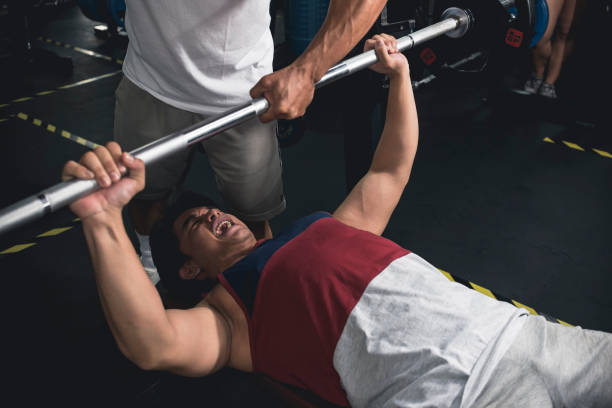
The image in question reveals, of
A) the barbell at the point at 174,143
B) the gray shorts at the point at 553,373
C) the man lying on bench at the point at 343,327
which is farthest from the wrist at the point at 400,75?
the gray shorts at the point at 553,373

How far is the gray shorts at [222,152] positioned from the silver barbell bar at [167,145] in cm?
30

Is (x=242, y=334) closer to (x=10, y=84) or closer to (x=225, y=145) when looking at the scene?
(x=225, y=145)

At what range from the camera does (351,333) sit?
100 centimetres

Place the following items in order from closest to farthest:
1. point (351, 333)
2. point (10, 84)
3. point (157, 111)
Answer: point (351, 333), point (157, 111), point (10, 84)

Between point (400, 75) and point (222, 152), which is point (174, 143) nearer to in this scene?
point (222, 152)

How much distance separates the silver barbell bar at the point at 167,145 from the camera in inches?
28.9

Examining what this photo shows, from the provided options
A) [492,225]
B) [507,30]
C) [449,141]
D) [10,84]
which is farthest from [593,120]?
[10,84]

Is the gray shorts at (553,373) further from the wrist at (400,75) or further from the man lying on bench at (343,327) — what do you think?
the wrist at (400,75)

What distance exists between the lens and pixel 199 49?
127 cm

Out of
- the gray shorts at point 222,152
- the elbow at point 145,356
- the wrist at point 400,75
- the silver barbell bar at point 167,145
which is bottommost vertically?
the elbow at point 145,356

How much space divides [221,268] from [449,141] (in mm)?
2015

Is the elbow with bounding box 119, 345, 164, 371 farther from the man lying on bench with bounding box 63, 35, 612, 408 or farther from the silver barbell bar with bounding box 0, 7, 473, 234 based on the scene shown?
the silver barbell bar with bounding box 0, 7, 473, 234

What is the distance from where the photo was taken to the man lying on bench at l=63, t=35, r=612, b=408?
0.85 m

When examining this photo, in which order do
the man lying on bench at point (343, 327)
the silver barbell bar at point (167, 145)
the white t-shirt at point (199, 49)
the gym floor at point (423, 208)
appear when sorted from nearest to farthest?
the silver barbell bar at point (167, 145), the man lying on bench at point (343, 327), the white t-shirt at point (199, 49), the gym floor at point (423, 208)
